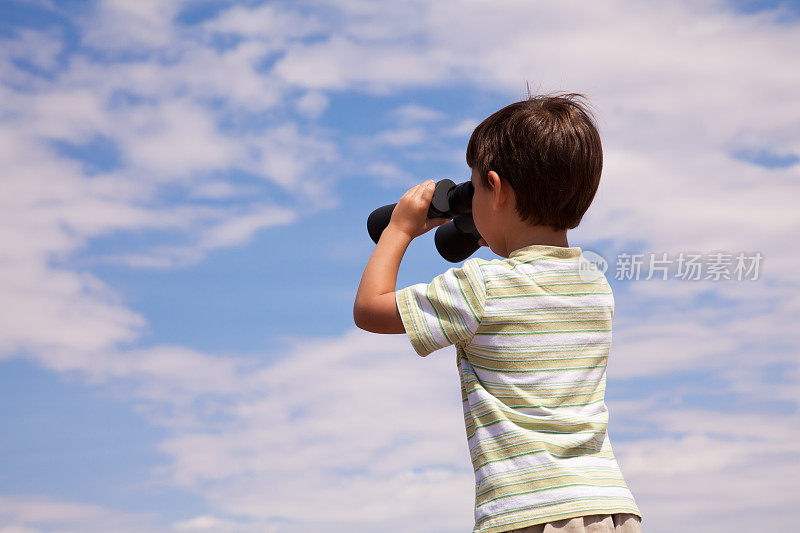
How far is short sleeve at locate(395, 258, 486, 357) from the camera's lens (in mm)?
2051

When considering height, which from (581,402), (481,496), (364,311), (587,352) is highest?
(364,311)

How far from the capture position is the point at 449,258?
279 cm

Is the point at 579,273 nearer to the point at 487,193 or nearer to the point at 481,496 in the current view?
the point at 487,193

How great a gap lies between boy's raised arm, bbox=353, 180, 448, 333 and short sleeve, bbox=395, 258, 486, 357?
0.18ft

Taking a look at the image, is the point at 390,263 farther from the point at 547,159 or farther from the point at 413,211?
the point at 547,159

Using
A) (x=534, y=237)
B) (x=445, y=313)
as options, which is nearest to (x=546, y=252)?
(x=534, y=237)

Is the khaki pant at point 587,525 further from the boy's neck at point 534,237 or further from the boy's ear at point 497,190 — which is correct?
the boy's ear at point 497,190

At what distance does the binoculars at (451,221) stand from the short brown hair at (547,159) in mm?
158

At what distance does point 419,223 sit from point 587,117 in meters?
0.58

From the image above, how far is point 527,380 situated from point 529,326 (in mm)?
144

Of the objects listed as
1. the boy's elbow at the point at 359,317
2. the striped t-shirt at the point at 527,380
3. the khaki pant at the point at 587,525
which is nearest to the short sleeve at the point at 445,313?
the striped t-shirt at the point at 527,380

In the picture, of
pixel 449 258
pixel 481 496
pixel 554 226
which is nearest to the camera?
pixel 481 496

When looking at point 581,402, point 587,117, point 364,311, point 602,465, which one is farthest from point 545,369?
point 587,117

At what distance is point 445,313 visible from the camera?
6.75 feet
